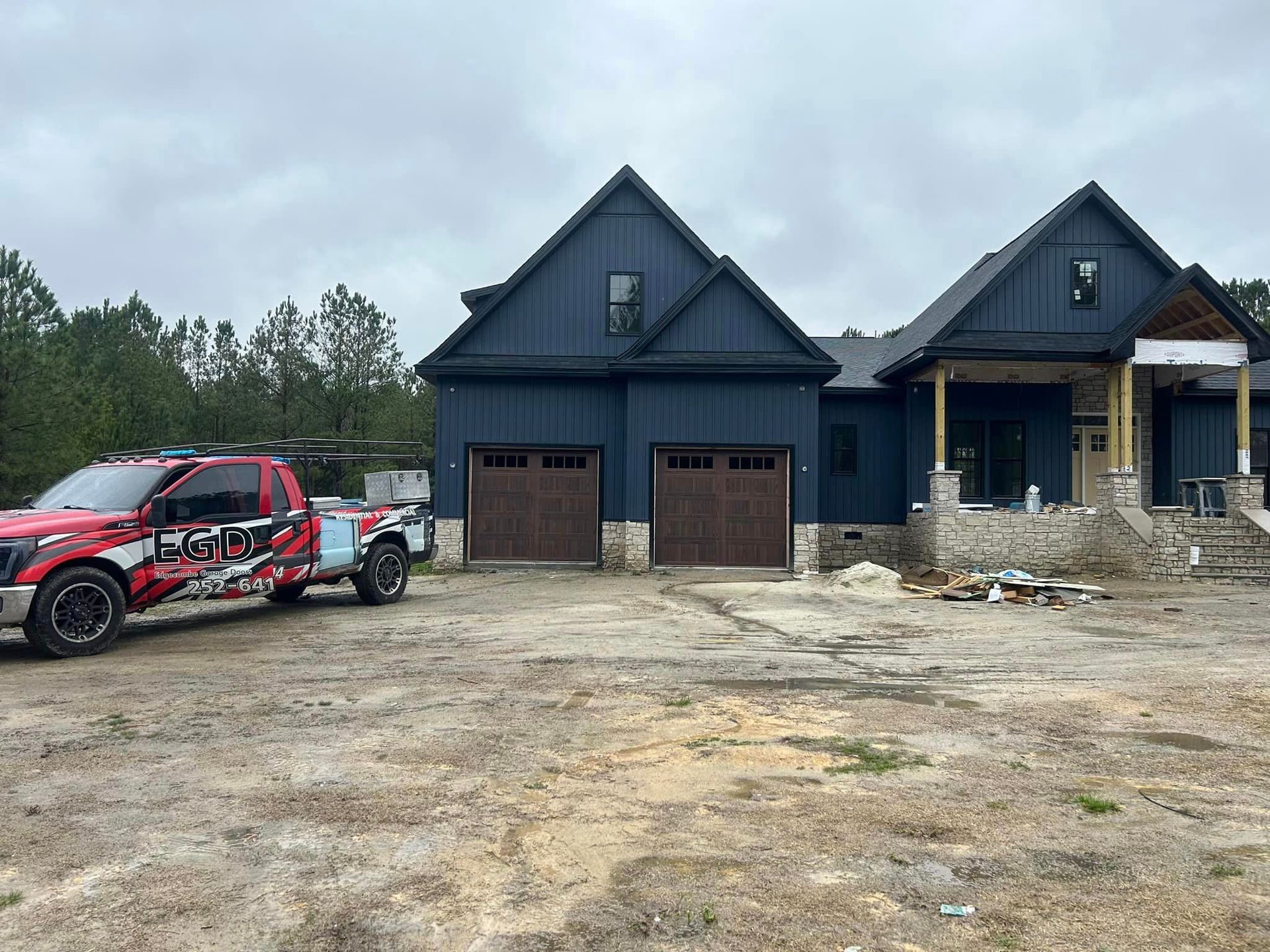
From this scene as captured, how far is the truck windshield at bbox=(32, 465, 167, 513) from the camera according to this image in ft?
32.4

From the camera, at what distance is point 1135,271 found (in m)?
20.5

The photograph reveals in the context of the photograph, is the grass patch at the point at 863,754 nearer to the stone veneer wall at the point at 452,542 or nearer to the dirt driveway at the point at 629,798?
the dirt driveway at the point at 629,798

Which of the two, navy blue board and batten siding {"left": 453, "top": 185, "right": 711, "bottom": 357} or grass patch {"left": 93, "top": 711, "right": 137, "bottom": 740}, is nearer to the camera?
Answer: grass patch {"left": 93, "top": 711, "right": 137, "bottom": 740}

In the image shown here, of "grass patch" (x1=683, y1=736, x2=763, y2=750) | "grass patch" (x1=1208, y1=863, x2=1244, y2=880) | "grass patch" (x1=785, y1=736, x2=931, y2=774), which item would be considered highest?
"grass patch" (x1=1208, y1=863, x2=1244, y2=880)

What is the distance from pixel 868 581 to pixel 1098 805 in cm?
1143

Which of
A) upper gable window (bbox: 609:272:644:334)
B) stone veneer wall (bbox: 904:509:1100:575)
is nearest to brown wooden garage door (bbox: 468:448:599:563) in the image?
upper gable window (bbox: 609:272:644:334)

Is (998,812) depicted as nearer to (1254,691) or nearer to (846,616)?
(1254,691)

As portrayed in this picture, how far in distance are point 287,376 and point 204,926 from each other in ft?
131

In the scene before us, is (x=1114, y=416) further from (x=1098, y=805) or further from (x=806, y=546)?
(x=1098, y=805)

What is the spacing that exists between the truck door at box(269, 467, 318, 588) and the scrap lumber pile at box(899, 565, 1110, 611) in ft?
30.7

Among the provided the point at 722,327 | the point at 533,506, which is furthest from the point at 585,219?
the point at 533,506

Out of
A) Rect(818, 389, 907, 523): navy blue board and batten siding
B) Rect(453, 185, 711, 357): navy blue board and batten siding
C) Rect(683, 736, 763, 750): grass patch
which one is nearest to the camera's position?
Rect(683, 736, 763, 750): grass patch

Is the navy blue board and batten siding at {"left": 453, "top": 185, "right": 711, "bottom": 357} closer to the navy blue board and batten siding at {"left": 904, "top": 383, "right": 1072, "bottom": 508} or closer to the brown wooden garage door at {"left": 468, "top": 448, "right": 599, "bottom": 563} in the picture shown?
the brown wooden garage door at {"left": 468, "top": 448, "right": 599, "bottom": 563}

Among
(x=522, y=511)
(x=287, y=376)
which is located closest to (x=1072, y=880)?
(x=522, y=511)
